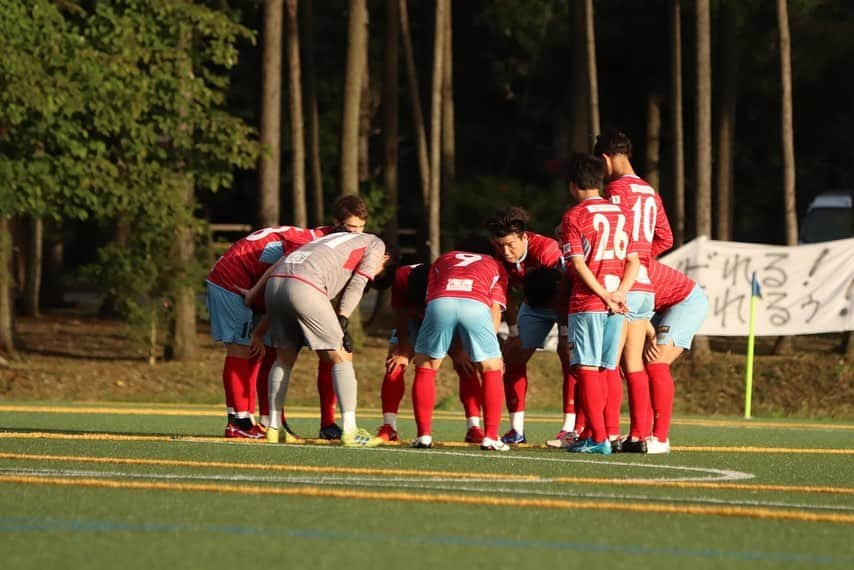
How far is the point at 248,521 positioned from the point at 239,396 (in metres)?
6.13

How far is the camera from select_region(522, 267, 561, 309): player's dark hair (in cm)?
1339

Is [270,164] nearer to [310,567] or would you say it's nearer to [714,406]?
[714,406]

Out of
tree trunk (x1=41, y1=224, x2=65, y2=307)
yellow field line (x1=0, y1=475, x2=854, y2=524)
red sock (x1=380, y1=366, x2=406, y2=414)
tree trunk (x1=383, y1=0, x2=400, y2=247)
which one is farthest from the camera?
tree trunk (x1=41, y1=224, x2=65, y2=307)

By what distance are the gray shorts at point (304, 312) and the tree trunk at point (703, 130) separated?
1773cm

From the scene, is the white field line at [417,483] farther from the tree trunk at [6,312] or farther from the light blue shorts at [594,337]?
the tree trunk at [6,312]

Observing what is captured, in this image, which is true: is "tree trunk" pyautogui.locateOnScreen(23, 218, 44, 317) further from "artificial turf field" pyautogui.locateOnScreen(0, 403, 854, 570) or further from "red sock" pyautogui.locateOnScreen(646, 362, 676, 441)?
"red sock" pyautogui.locateOnScreen(646, 362, 676, 441)

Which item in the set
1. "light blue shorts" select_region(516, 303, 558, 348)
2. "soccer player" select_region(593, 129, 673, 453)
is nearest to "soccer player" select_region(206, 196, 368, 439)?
"light blue shorts" select_region(516, 303, 558, 348)

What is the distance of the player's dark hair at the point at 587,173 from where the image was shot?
40.6 ft

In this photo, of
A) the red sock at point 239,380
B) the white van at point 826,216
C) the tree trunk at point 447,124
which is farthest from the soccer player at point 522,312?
the white van at point 826,216

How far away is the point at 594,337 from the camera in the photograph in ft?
40.3

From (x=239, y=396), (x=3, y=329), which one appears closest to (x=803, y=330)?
(x=3, y=329)

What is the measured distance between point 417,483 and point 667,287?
4.10m

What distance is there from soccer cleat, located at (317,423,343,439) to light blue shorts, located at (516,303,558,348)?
60.6 inches

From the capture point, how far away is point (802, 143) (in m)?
43.5
